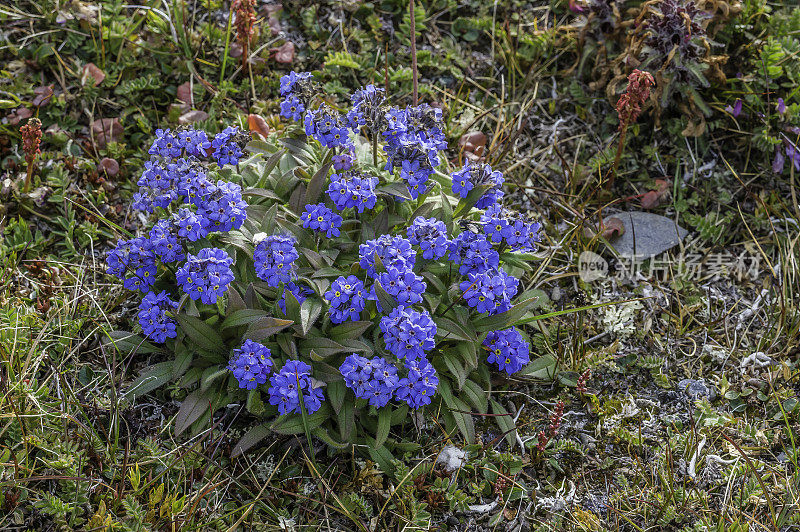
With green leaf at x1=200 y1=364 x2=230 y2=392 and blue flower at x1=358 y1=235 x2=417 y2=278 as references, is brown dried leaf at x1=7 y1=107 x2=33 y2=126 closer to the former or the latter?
green leaf at x1=200 y1=364 x2=230 y2=392

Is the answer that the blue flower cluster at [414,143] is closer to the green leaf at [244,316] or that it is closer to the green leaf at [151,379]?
the green leaf at [244,316]

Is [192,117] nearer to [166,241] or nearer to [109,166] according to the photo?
[109,166]

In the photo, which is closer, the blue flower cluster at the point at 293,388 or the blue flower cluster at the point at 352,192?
the blue flower cluster at the point at 293,388

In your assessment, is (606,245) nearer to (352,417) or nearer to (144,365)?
(352,417)

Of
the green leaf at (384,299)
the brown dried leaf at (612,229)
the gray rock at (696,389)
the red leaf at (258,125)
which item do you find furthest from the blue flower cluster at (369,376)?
the brown dried leaf at (612,229)

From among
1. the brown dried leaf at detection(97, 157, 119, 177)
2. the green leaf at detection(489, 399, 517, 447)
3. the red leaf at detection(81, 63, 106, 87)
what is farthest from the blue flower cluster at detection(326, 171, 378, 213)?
the red leaf at detection(81, 63, 106, 87)

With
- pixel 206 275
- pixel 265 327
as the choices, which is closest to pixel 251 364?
pixel 265 327
